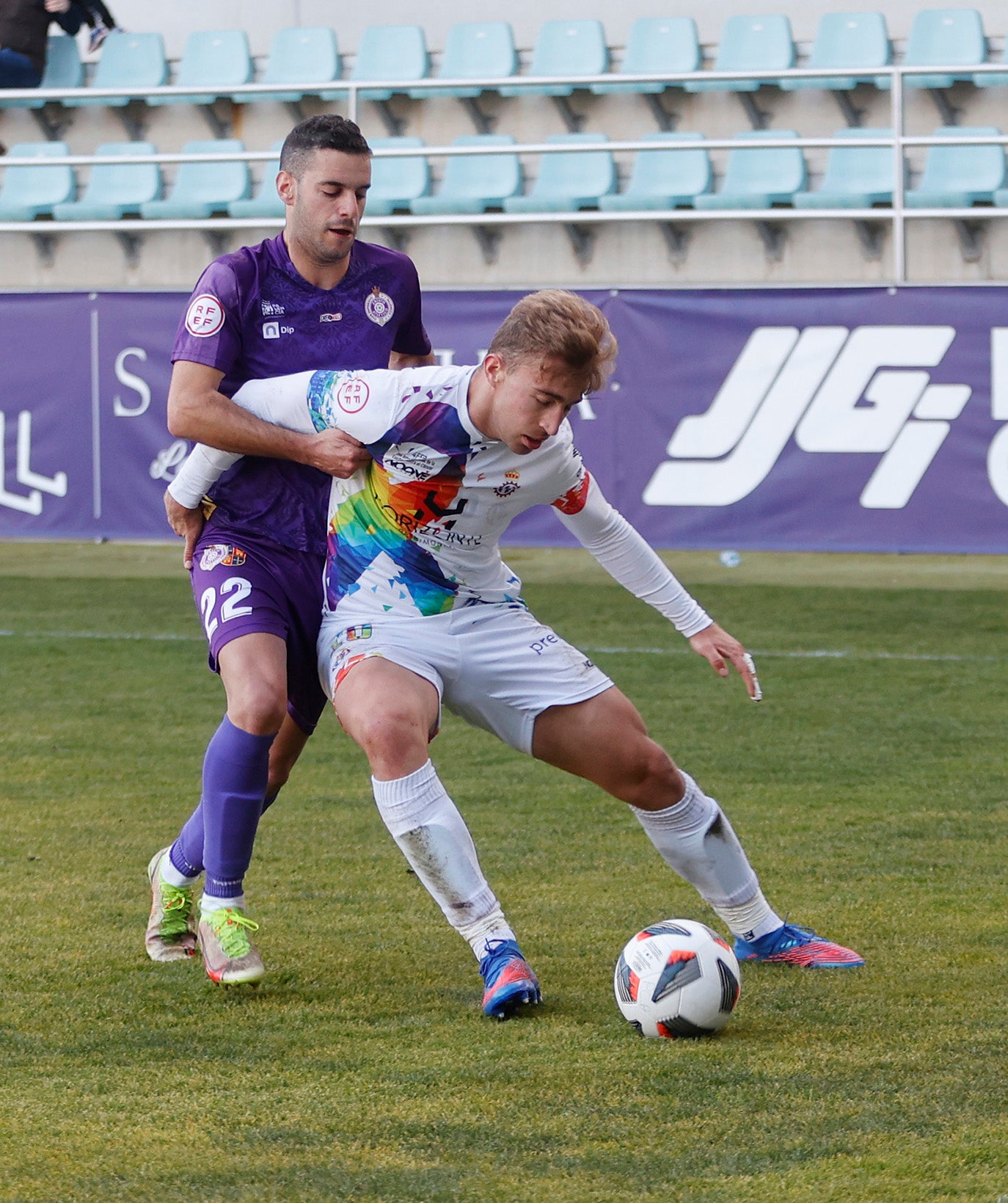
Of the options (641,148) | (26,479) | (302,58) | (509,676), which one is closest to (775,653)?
(641,148)

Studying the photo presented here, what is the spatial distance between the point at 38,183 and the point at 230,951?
12258mm

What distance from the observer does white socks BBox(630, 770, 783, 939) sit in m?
3.85

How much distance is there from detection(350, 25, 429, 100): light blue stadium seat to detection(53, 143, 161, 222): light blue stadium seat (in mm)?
1823

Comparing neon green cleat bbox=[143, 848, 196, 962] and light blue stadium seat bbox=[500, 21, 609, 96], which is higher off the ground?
light blue stadium seat bbox=[500, 21, 609, 96]

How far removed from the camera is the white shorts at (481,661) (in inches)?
145

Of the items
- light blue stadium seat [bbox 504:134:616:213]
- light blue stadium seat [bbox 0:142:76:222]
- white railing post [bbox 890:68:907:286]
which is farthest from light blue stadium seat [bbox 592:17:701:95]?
light blue stadium seat [bbox 0:142:76:222]

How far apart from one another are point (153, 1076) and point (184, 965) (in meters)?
0.82

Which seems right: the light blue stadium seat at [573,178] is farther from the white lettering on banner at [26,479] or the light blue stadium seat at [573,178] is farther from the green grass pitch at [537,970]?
A: the green grass pitch at [537,970]

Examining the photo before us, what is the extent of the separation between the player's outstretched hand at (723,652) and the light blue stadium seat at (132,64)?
40.8ft

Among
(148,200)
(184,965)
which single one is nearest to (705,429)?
(148,200)

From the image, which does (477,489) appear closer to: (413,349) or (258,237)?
(413,349)

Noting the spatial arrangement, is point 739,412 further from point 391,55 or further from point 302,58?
point 302,58

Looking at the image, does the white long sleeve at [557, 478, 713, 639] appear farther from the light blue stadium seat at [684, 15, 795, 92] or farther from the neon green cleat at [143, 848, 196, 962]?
the light blue stadium seat at [684, 15, 795, 92]

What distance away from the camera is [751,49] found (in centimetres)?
1389
